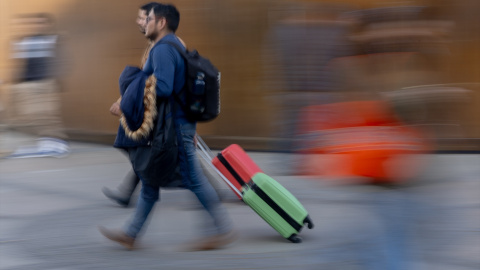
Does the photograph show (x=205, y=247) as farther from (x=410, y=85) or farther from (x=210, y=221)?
(x=410, y=85)

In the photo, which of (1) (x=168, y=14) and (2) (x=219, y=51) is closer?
(1) (x=168, y=14)

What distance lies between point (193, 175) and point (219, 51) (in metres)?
4.32

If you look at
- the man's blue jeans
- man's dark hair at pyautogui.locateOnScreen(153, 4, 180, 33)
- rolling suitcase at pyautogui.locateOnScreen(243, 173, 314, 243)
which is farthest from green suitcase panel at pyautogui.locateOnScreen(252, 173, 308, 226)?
man's dark hair at pyautogui.locateOnScreen(153, 4, 180, 33)

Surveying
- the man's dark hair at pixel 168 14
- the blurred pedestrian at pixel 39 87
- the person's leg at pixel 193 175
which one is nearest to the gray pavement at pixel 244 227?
the person's leg at pixel 193 175

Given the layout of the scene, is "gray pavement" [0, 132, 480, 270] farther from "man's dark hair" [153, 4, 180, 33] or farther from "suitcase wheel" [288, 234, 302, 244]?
"man's dark hair" [153, 4, 180, 33]

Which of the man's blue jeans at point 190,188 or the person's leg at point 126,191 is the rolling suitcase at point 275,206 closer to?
the man's blue jeans at point 190,188

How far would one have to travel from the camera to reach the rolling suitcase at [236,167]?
5656mm

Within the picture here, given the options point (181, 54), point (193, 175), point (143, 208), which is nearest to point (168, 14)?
point (181, 54)

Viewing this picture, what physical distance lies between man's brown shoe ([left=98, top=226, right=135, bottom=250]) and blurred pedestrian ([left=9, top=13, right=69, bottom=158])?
4475 millimetres

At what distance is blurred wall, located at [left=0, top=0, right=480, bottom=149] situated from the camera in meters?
8.31

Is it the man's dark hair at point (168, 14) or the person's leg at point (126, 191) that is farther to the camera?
the person's leg at point (126, 191)

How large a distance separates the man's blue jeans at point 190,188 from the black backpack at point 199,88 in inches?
5.0

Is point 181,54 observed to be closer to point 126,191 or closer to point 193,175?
point 193,175

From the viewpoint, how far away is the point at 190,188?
4.92 metres
